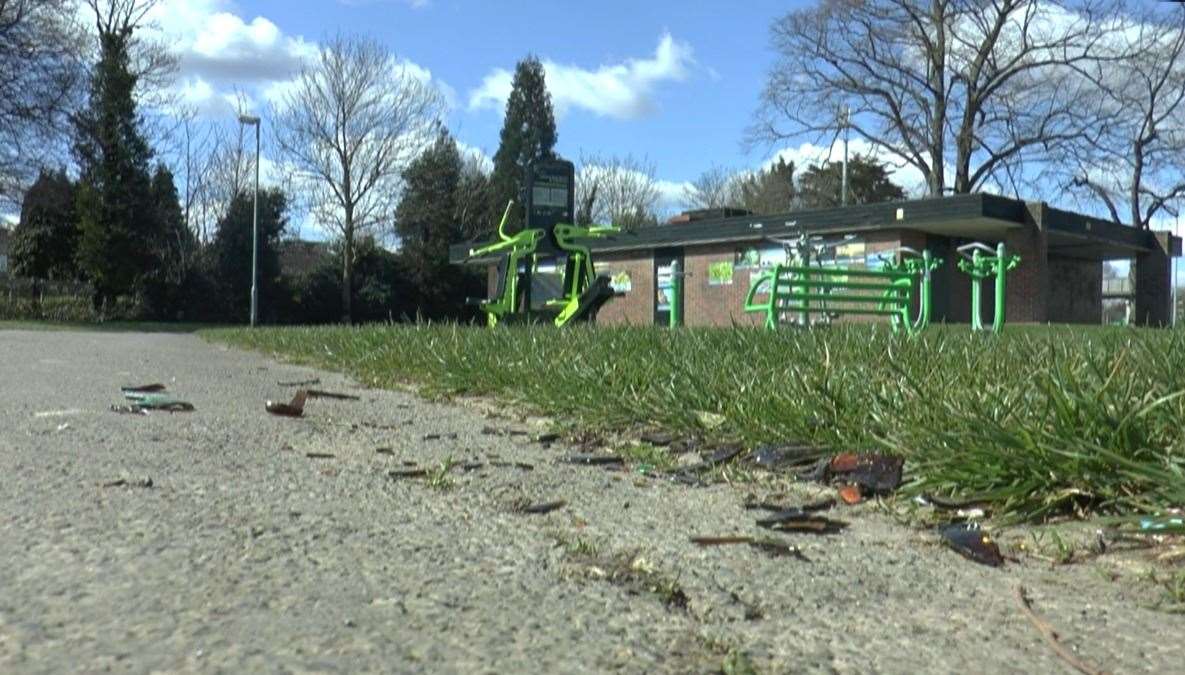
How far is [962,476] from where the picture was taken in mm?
2920

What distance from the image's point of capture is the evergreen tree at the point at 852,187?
5543 centimetres

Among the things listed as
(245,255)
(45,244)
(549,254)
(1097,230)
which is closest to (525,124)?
(245,255)

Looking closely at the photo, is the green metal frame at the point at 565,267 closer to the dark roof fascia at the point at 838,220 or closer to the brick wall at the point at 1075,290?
the dark roof fascia at the point at 838,220

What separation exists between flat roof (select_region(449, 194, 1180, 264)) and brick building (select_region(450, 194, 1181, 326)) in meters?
0.03

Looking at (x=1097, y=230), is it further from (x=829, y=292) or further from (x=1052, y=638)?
(x=1052, y=638)

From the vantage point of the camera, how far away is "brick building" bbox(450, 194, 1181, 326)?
2530 centimetres

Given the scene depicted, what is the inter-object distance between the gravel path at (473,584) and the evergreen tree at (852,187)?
5227cm

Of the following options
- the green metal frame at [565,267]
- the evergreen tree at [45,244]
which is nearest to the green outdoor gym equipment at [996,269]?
the green metal frame at [565,267]

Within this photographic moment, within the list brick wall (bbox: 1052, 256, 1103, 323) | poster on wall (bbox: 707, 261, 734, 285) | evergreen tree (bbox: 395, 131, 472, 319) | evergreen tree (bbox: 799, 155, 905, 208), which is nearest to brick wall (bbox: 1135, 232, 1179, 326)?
brick wall (bbox: 1052, 256, 1103, 323)

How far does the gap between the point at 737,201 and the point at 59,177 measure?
35.0 metres

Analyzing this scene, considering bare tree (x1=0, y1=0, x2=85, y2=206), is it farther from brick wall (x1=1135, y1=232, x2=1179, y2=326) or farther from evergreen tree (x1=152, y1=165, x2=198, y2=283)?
brick wall (x1=1135, y1=232, x2=1179, y2=326)

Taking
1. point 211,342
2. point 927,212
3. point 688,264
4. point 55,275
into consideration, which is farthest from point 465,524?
point 55,275

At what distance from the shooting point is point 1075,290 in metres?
32.9

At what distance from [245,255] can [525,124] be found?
79.3ft
